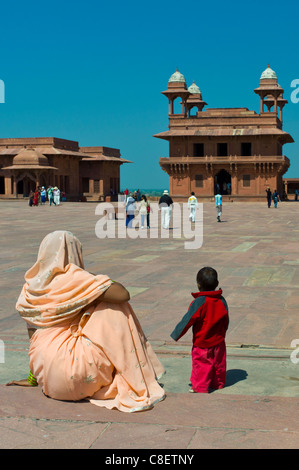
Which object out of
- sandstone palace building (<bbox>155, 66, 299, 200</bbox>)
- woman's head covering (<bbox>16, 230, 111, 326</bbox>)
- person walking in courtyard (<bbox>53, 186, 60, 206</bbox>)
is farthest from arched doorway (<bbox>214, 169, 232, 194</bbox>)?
woman's head covering (<bbox>16, 230, 111, 326</bbox>)

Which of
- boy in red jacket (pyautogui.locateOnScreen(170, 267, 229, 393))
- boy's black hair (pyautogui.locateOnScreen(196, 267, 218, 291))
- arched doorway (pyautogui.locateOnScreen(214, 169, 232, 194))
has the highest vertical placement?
arched doorway (pyautogui.locateOnScreen(214, 169, 232, 194))

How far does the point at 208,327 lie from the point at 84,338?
2.78ft

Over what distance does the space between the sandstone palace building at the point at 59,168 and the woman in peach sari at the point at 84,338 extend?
39545mm

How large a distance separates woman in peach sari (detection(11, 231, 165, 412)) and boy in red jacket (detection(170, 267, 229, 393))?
1.18 feet

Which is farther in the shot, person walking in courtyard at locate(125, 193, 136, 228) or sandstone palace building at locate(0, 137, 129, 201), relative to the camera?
sandstone palace building at locate(0, 137, 129, 201)

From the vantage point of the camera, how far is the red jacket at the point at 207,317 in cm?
413

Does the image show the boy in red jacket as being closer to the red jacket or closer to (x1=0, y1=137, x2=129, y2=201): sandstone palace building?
the red jacket

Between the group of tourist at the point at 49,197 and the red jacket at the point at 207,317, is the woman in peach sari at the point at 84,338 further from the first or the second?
the group of tourist at the point at 49,197

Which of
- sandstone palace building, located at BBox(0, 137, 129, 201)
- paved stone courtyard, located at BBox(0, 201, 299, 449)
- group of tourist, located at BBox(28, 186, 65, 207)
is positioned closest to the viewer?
paved stone courtyard, located at BBox(0, 201, 299, 449)

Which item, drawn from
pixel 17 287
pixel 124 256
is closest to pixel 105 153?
pixel 124 256

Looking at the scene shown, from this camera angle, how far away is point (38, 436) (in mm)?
3242

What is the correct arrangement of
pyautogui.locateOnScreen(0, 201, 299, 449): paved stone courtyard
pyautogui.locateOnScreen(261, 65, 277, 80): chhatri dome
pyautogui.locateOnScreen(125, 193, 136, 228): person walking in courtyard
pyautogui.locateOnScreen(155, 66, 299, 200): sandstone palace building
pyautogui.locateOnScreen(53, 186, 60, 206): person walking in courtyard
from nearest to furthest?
pyautogui.locateOnScreen(0, 201, 299, 449): paved stone courtyard
pyautogui.locateOnScreen(125, 193, 136, 228): person walking in courtyard
pyautogui.locateOnScreen(53, 186, 60, 206): person walking in courtyard
pyautogui.locateOnScreen(155, 66, 299, 200): sandstone palace building
pyautogui.locateOnScreen(261, 65, 277, 80): chhatri dome

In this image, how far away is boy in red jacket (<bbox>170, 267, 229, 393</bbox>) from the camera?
4.12 metres

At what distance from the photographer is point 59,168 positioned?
4731cm
